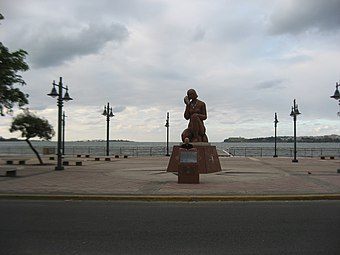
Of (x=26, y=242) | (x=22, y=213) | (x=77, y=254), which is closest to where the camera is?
(x=77, y=254)

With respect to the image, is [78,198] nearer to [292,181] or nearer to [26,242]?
[26,242]

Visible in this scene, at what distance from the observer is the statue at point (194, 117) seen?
2311 cm

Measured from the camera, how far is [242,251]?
21.3ft

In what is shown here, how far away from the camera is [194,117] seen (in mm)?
23203

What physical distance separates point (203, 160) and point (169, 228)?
529 inches

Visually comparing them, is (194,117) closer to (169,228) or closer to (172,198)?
(172,198)

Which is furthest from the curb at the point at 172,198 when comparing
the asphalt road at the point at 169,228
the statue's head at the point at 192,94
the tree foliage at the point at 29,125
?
the tree foliage at the point at 29,125

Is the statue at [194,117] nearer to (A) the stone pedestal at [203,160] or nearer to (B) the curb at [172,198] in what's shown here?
(A) the stone pedestal at [203,160]

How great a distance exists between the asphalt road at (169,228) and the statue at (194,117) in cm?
1159

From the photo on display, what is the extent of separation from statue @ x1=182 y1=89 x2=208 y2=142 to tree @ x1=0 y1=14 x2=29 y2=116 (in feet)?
28.4

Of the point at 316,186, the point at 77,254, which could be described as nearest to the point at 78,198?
the point at 77,254

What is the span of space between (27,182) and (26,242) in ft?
31.1

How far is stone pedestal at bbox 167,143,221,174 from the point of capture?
843 inches

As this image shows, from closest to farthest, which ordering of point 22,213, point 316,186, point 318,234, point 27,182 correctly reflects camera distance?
point 318,234, point 22,213, point 316,186, point 27,182
